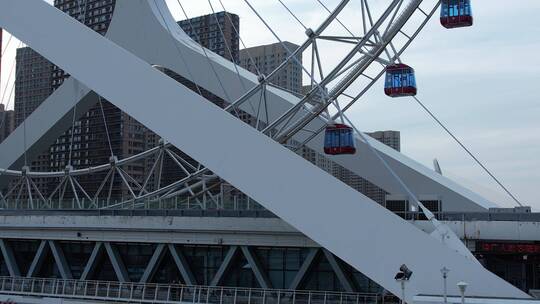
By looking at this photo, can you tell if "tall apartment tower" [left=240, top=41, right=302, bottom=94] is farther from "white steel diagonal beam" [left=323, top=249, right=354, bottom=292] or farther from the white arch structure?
the white arch structure

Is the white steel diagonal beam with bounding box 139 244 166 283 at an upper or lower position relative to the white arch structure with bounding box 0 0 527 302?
lower

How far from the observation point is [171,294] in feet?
71.3

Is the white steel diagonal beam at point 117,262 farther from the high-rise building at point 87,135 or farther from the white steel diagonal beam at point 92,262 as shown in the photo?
the high-rise building at point 87,135

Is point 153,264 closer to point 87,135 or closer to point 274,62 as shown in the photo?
point 274,62

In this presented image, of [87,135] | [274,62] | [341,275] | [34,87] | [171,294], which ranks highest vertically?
[274,62]

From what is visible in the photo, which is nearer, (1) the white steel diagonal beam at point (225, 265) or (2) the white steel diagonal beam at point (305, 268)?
(2) the white steel diagonal beam at point (305, 268)

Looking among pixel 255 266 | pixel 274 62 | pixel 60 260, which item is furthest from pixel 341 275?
pixel 274 62

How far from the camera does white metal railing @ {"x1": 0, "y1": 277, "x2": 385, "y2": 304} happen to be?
66.9 ft

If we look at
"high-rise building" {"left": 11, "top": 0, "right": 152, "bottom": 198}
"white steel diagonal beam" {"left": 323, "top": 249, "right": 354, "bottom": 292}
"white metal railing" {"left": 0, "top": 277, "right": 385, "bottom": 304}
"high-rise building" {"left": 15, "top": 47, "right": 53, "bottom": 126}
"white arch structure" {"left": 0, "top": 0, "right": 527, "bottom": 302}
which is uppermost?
"high-rise building" {"left": 15, "top": 47, "right": 53, "bottom": 126}

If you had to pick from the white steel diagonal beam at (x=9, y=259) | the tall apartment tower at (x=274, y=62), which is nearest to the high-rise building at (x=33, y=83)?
the tall apartment tower at (x=274, y=62)

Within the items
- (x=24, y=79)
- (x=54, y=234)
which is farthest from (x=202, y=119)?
(x=24, y=79)

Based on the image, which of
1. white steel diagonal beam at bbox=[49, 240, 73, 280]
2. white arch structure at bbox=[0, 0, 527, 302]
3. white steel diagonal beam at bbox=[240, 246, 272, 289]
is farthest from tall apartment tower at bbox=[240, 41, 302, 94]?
white arch structure at bbox=[0, 0, 527, 302]

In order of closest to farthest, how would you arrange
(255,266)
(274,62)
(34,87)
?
1. (255,266)
2. (274,62)
3. (34,87)

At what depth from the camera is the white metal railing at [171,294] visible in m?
20.4
